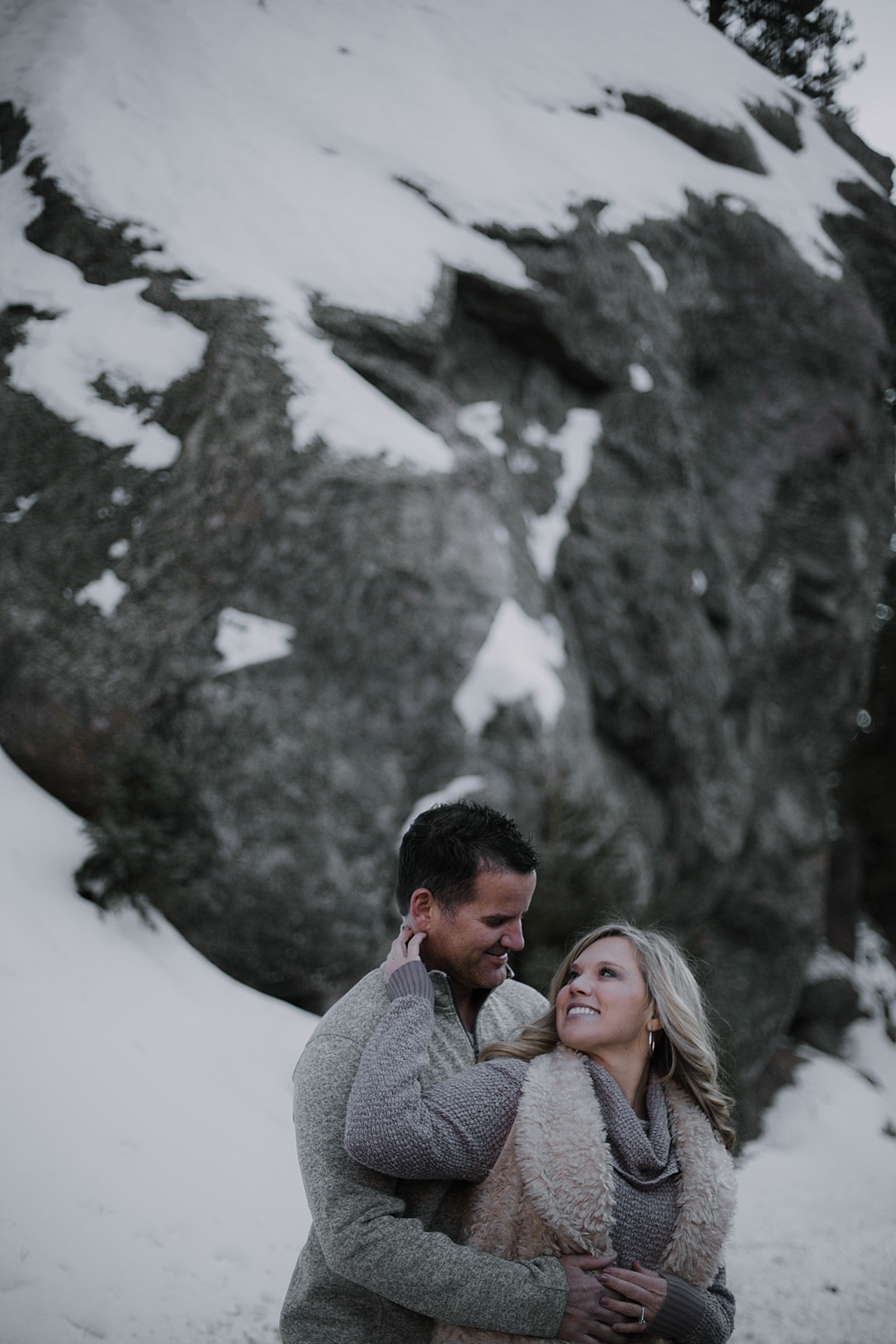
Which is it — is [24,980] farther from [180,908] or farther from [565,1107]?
[565,1107]

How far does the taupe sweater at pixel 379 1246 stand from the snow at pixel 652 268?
11346mm

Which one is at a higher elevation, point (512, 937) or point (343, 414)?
point (512, 937)

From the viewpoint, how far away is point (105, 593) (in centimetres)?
624

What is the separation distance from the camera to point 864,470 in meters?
14.3

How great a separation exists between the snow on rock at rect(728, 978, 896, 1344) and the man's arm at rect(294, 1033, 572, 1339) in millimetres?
3779

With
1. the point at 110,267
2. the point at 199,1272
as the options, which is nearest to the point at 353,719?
the point at 199,1272

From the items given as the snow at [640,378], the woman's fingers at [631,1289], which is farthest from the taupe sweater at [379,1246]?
the snow at [640,378]

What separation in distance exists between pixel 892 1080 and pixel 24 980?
1381cm

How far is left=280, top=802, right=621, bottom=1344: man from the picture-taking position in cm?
185

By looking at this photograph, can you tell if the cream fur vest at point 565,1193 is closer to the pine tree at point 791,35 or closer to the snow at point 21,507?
the snow at point 21,507

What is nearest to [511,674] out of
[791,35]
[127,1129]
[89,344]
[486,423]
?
[486,423]

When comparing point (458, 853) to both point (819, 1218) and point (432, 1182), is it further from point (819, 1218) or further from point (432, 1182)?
point (819, 1218)

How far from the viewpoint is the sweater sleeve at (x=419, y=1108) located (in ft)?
6.00

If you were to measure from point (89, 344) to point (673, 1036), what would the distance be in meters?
6.81
